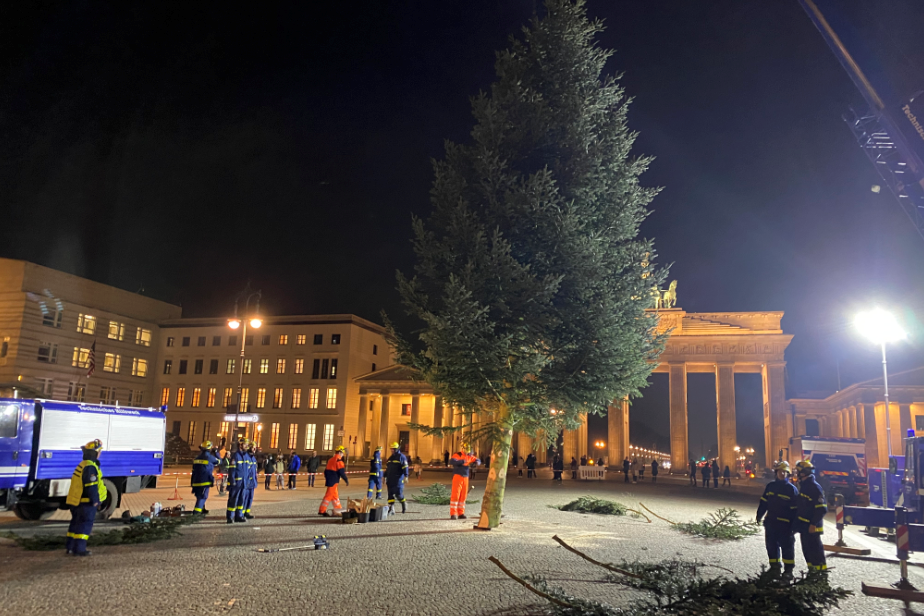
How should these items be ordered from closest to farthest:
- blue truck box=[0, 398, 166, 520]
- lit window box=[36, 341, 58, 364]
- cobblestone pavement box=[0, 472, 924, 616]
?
cobblestone pavement box=[0, 472, 924, 616] < blue truck box=[0, 398, 166, 520] < lit window box=[36, 341, 58, 364]

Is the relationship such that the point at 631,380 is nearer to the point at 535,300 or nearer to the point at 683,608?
the point at 535,300

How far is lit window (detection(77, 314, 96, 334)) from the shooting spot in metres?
56.8

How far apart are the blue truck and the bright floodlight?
28.3 m

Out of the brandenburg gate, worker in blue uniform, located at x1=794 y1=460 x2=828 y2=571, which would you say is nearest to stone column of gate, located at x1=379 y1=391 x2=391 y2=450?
the brandenburg gate

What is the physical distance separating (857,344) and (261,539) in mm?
85531

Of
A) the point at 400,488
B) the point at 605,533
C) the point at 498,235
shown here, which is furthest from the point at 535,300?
the point at 400,488

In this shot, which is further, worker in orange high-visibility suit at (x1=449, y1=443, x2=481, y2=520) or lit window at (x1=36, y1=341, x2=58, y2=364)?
lit window at (x1=36, y1=341, x2=58, y2=364)

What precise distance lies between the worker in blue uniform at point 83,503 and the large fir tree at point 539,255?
667 centimetres

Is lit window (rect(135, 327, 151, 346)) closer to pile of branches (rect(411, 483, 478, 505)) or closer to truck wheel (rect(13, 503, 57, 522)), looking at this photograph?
pile of branches (rect(411, 483, 478, 505))

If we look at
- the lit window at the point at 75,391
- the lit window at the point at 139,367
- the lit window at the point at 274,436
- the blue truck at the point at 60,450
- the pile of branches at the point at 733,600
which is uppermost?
the lit window at the point at 139,367

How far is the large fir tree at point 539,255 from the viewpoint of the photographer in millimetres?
13414

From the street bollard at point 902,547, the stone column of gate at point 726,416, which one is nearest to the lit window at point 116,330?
the stone column of gate at point 726,416

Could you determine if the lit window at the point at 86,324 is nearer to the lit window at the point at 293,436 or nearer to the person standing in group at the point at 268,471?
the lit window at the point at 293,436

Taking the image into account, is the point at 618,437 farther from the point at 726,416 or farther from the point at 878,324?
the point at 878,324
